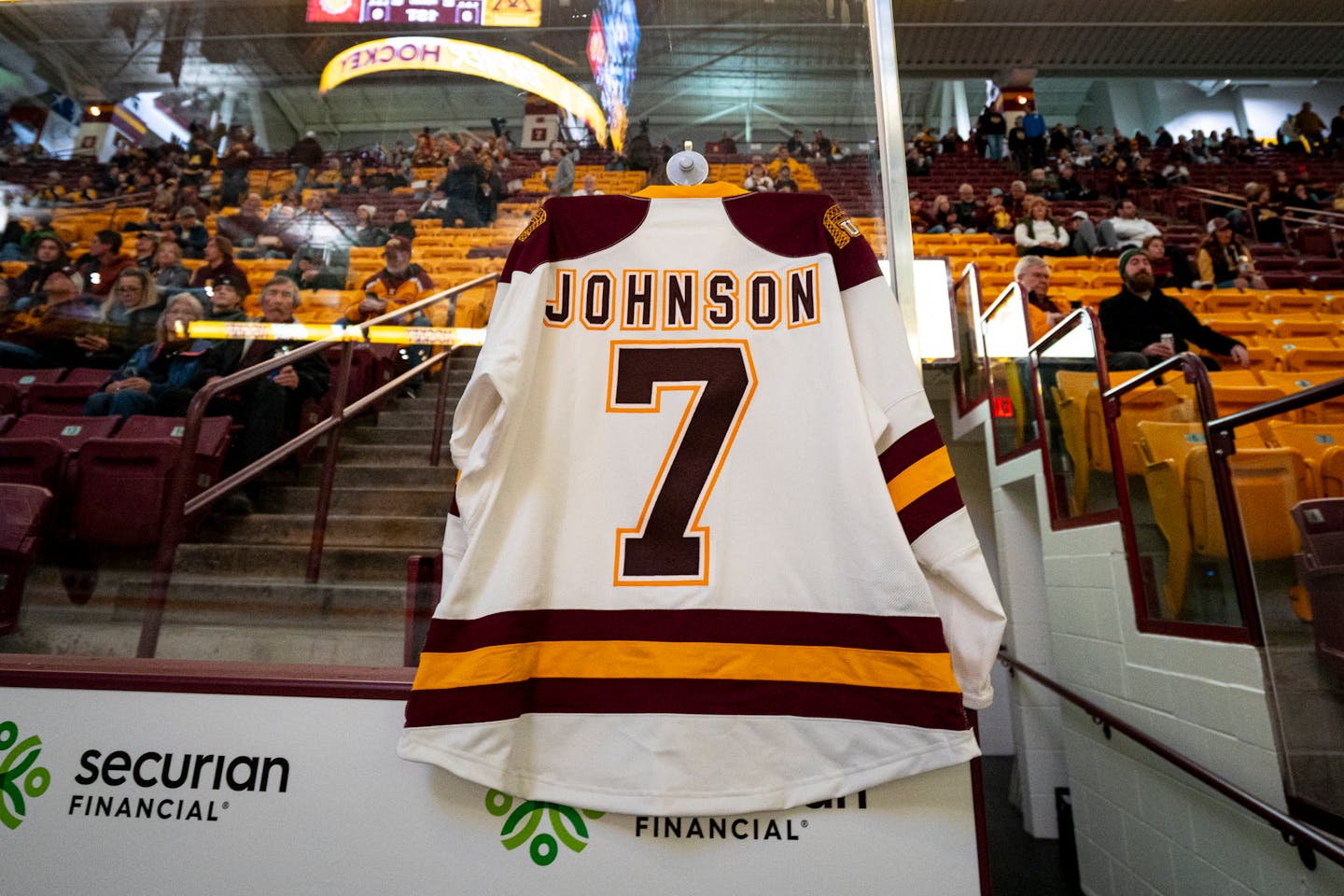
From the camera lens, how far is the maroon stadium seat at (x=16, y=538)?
4.78 feet

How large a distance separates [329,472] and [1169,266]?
23.8 feet

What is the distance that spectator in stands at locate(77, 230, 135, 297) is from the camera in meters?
2.74

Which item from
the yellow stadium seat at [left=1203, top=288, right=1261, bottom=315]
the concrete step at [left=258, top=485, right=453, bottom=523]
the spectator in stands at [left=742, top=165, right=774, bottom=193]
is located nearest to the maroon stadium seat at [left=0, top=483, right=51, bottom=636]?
the concrete step at [left=258, top=485, right=453, bottom=523]

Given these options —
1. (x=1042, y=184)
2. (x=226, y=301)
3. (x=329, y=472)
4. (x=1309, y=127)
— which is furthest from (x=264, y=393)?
(x=1309, y=127)

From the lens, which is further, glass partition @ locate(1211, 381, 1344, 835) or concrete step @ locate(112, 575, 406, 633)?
glass partition @ locate(1211, 381, 1344, 835)

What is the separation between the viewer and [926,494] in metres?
1.10

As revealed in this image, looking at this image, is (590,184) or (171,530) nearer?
(171,530)

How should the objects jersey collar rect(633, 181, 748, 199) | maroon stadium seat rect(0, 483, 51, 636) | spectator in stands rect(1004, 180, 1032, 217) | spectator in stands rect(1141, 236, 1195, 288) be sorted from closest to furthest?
1. jersey collar rect(633, 181, 748, 199)
2. maroon stadium seat rect(0, 483, 51, 636)
3. spectator in stands rect(1141, 236, 1195, 288)
4. spectator in stands rect(1004, 180, 1032, 217)

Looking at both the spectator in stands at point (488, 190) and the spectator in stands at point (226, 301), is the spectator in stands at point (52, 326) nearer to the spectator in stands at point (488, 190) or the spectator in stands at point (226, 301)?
the spectator in stands at point (226, 301)

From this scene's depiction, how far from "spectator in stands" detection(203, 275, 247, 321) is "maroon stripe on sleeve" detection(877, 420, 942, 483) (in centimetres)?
218

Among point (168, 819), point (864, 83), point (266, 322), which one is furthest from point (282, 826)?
point (864, 83)

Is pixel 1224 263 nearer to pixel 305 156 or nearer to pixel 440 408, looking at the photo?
pixel 440 408

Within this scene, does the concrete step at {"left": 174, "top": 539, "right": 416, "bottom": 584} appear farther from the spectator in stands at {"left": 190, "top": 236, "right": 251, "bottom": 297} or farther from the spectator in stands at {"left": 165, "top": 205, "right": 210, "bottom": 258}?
the spectator in stands at {"left": 165, "top": 205, "right": 210, "bottom": 258}

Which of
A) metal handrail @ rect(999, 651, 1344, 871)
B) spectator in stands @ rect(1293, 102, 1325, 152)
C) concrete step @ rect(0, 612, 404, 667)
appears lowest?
Answer: metal handrail @ rect(999, 651, 1344, 871)
